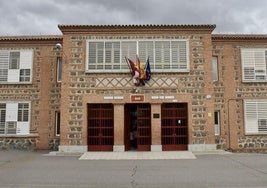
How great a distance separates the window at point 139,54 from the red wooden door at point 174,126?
249 cm

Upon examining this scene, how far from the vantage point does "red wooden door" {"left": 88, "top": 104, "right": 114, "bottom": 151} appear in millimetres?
20172

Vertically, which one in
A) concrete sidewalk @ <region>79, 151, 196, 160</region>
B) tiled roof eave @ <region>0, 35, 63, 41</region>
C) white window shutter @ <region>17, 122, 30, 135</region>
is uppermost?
tiled roof eave @ <region>0, 35, 63, 41</region>

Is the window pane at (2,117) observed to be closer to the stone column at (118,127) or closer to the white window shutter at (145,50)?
the stone column at (118,127)

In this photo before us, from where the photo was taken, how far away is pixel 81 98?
66.3 ft

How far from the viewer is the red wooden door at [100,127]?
20172 millimetres

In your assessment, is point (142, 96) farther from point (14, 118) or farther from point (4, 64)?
point (4, 64)

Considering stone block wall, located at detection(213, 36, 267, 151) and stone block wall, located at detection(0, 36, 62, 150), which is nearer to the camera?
stone block wall, located at detection(213, 36, 267, 151)

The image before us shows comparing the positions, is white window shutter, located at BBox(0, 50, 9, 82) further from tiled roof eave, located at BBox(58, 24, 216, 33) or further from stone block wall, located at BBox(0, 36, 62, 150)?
tiled roof eave, located at BBox(58, 24, 216, 33)

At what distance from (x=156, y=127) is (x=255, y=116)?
279 inches

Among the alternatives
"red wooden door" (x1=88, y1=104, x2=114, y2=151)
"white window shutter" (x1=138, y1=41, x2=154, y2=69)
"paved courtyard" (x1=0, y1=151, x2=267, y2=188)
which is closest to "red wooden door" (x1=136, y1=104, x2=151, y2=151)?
"red wooden door" (x1=88, y1=104, x2=114, y2=151)

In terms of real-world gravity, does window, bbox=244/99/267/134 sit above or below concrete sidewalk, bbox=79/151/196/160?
above

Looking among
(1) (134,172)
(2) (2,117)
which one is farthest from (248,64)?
(2) (2,117)

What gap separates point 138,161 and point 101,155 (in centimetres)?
301

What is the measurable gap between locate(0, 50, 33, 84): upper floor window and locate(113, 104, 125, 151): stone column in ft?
22.6
